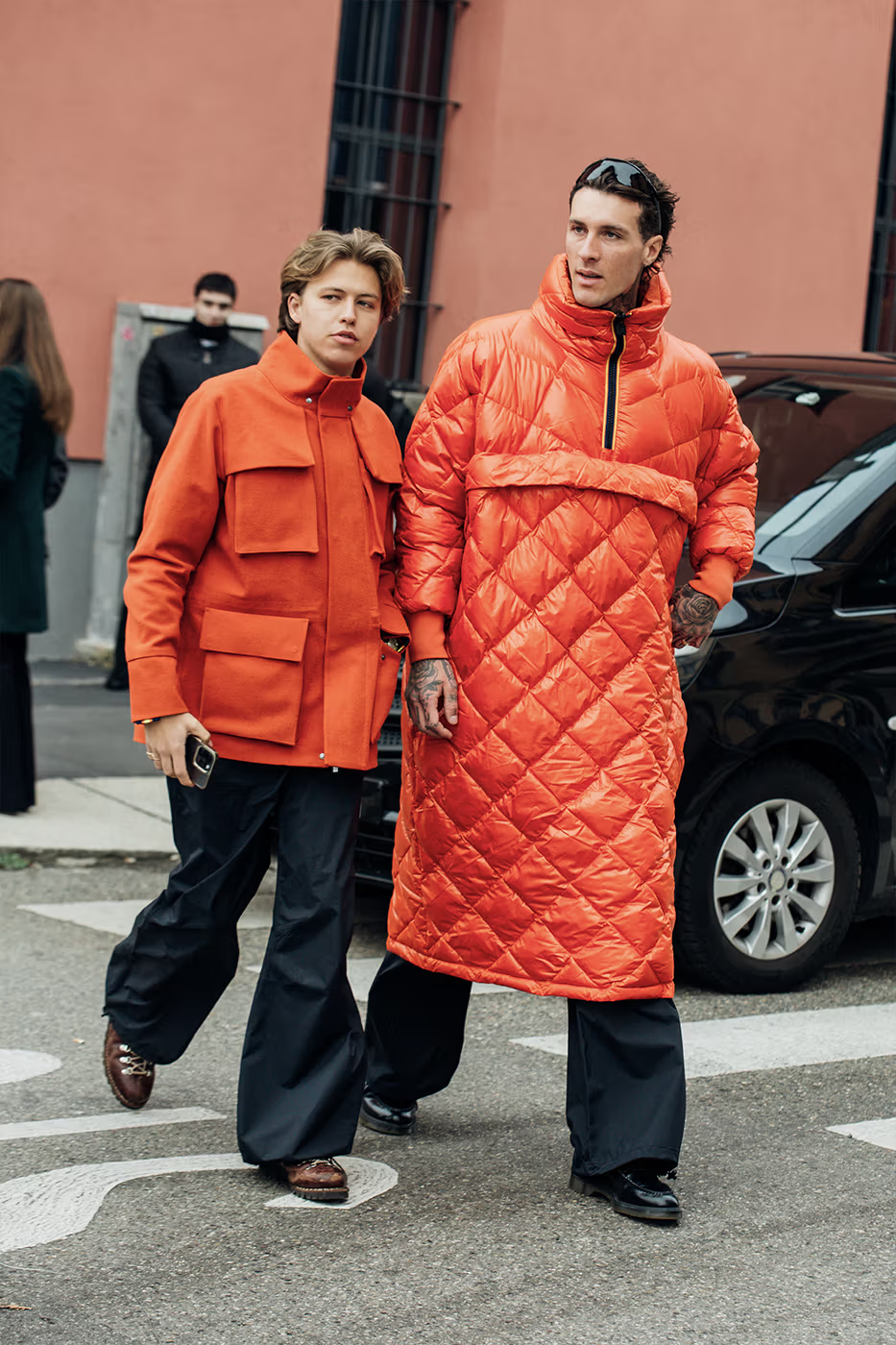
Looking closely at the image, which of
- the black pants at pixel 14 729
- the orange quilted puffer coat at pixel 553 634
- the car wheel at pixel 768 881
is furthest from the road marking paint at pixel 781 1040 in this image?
the black pants at pixel 14 729

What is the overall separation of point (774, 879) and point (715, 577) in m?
1.74

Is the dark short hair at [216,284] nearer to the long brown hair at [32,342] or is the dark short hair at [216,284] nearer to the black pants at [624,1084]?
the long brown hair at [32,342]

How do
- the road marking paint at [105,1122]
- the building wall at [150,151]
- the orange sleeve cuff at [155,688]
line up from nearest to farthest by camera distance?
the orange sleeve cuff at [155,688], the road marking paint at [105,1122], the building wall at [150,151]

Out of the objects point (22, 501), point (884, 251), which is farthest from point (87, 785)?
point (884, 251)

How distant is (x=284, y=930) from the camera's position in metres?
3.84

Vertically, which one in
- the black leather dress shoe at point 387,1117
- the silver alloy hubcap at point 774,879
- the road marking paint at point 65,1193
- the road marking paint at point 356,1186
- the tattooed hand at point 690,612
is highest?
the tattooed hand at point 690,612

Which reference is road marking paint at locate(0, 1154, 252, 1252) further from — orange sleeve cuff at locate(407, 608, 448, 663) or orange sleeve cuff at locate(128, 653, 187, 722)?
orange sleeve cuff at locate(407, 608, 448, 663)

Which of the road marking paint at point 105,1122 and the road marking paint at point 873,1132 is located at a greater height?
the road marking paint at point 873,1132

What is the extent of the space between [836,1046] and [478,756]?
1.81m

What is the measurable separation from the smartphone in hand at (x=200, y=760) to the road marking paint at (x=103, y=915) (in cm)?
232

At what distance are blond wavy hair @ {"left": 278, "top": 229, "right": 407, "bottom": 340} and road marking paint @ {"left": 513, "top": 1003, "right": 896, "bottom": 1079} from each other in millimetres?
2072

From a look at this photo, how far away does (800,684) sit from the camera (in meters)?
5.66

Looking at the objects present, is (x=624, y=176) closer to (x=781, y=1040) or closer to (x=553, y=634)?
(x=553, y=634)

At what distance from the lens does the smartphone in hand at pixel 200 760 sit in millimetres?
3721
